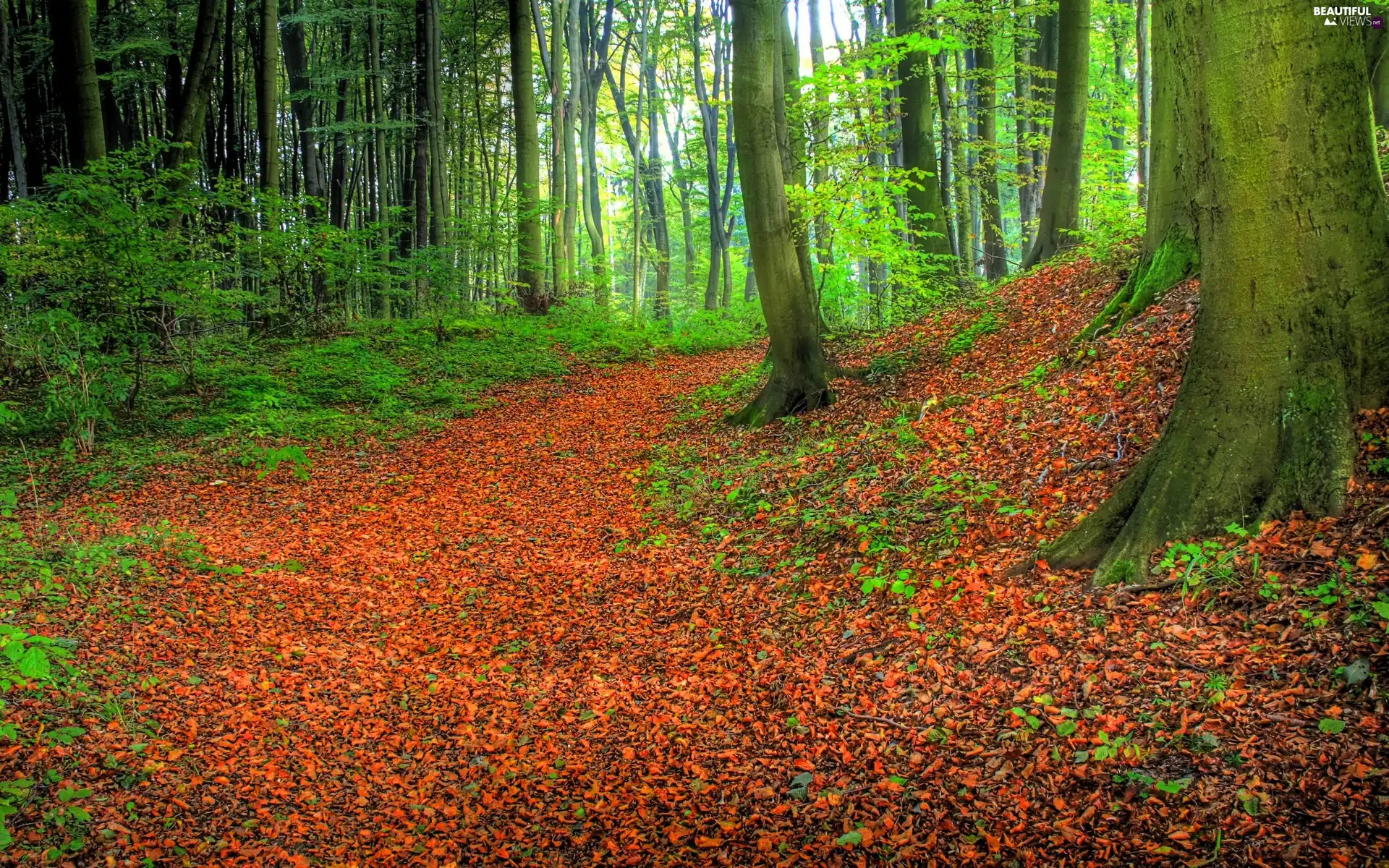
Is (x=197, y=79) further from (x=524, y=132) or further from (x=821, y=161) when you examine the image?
(x=821, y=161)

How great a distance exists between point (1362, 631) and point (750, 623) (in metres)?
3.19

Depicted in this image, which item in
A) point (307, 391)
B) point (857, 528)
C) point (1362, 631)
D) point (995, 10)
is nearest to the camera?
point (1362, 631)

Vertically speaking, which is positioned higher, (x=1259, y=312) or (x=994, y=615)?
(x=1259, y=312)

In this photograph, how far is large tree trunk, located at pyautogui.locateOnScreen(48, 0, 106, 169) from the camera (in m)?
10.4

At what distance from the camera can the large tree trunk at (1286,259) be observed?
11.6 feet

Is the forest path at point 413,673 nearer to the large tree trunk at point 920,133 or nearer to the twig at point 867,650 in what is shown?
the twig at point 867,650

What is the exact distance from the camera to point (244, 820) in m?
3.38

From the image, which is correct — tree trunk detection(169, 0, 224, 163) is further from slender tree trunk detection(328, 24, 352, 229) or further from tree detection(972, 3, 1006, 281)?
tree detection(972, 3, 1006, 281)

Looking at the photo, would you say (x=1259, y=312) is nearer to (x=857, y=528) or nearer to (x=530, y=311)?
(x=857, y=528)

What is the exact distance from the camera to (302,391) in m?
11.8

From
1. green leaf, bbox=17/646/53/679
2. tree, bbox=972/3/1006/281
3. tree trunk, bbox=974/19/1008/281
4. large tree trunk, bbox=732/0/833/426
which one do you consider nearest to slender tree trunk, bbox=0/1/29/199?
large tree trunk, bbox=732/0/833/426

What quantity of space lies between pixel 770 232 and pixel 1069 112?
212 inches

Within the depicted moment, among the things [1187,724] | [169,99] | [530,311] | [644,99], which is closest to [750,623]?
[1187,724]

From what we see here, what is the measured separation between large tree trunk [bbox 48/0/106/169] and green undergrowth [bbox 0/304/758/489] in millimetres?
3194
